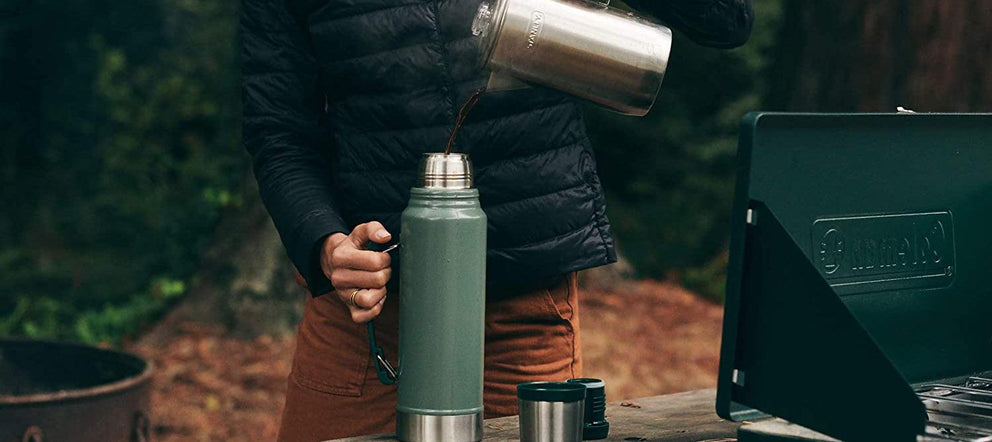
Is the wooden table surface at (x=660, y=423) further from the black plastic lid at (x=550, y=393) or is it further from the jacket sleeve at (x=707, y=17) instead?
the jacket sleeve at (x=707, y=17)

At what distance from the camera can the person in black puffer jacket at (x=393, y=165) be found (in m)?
2.07

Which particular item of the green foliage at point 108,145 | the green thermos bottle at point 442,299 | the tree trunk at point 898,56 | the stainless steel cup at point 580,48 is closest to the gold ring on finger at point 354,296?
the green thermos bottle at point 442,299

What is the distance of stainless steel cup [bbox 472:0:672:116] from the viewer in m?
1.69

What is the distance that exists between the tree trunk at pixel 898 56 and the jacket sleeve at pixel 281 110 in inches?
98.7

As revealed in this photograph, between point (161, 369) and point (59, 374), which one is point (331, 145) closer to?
point (59, 374)

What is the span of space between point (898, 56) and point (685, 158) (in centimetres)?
478

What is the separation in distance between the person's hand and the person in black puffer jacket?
0.06 meters

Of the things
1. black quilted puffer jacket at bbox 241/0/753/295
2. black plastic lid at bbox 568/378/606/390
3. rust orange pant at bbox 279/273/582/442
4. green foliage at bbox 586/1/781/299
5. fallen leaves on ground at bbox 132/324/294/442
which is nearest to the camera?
black plastic lid at bbox 568/378/606/390

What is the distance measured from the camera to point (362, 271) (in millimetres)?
1842

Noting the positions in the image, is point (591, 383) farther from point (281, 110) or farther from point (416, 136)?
point (281, 110)

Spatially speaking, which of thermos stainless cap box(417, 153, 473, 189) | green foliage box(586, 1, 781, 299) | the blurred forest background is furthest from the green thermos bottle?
green foliage box(586, 1, 781, 299)

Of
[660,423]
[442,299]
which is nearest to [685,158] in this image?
[660,423]

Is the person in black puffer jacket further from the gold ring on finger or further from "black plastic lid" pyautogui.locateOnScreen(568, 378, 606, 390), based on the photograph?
"black plastic lid" pyautogui.locateOnScreen(568, 378, 606, 390)

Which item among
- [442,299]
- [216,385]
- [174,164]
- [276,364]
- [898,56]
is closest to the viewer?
[442,299]
